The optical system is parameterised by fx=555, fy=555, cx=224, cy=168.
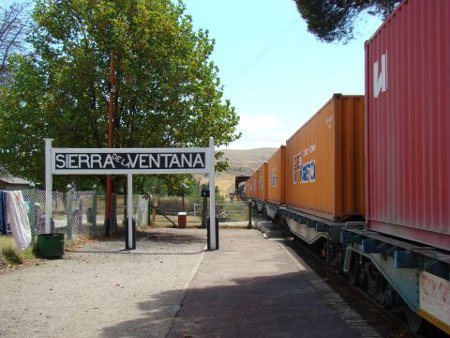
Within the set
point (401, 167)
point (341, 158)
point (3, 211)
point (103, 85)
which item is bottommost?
point (3, 211)

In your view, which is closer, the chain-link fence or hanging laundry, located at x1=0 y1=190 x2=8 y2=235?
hanging laundry, located at x1=0 y1=190 x2=8 y2=235

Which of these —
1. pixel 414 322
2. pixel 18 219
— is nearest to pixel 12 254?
pixel 18 219

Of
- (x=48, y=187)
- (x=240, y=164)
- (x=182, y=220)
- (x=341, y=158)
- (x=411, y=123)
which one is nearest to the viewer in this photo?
(x=411, y=123)

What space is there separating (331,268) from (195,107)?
35.5 feet

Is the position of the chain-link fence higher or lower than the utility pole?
lower

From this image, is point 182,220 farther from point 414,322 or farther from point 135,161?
point 414,322

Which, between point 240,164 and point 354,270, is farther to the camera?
point 240,164

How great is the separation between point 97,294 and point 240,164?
460 ft

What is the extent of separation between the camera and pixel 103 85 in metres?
21.8

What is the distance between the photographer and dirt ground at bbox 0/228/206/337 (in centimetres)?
707

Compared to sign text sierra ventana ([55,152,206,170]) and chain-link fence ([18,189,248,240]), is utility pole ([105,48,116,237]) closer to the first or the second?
chain-link fence ([18,189,248,240])

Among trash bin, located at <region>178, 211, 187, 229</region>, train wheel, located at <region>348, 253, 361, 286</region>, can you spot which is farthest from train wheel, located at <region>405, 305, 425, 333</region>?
trash bin, located at <region>178, 211, 187, 229</region>

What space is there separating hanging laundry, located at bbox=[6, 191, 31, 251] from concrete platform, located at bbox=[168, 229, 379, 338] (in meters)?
4.33

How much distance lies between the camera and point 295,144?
17531mm
